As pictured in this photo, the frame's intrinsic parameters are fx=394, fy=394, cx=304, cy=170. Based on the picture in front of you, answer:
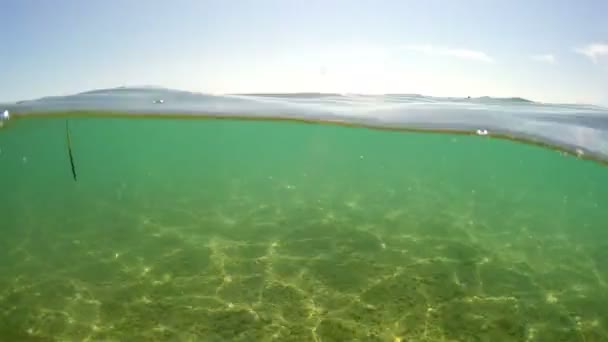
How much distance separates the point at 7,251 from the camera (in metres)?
10.3

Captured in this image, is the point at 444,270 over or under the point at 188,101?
under

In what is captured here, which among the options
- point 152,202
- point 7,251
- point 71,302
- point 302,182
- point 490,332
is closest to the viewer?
point 490,332

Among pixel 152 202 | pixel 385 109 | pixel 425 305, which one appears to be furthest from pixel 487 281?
pixel 385 109

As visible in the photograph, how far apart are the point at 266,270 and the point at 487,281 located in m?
5.19

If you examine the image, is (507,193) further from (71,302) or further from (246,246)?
(71,302)

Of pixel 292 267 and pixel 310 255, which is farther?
pixel 310 255

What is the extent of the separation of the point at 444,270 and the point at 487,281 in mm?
965

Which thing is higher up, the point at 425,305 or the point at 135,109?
the point at 135,109

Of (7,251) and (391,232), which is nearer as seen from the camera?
(7,251)

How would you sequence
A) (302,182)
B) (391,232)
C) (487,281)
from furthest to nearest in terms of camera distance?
1. (302,182)
2. (391,232)
3. (487,281)

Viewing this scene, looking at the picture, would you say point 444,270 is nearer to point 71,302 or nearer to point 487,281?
point 487,281

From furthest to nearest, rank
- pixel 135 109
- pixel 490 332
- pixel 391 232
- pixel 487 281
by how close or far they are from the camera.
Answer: pixel 135 109 < pixel 391 232 < pixel 487 281 < pixel 490 332

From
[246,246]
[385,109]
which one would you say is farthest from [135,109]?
[246,246]

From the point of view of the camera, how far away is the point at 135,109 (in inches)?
981
